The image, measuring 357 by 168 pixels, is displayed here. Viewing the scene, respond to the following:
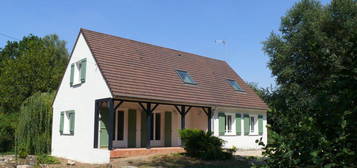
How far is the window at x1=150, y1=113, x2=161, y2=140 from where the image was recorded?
20.5m

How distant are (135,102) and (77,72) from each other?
4702 millimetres

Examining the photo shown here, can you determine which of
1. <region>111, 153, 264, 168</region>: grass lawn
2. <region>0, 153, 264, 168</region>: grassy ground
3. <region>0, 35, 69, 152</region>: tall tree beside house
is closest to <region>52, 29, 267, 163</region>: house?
<region>0, 153, 264, 168</region>: grassy ground

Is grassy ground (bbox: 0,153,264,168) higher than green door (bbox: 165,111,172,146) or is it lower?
lower

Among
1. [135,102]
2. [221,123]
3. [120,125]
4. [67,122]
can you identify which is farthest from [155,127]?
[67,122]

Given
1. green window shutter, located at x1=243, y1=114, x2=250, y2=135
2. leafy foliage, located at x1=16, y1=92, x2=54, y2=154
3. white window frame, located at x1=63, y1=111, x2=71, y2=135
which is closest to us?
white window frame, located at x1=63, y1=111, x2=71, y2=135

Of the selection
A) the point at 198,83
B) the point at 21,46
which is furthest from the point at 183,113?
the point at 21,46

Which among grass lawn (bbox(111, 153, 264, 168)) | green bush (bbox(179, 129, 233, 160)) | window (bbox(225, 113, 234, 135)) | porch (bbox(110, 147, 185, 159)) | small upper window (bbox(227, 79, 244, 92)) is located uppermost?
small upper window (bbox(227, 79, 244, 92))

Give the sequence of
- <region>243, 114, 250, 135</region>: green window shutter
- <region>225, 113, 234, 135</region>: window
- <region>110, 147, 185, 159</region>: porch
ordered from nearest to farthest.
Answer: <region>110, 147, 185, 159</region>: porch, <region>225, 113, 234, 135</region>: window, <region>243, 114, 250, 135</region>: green window shutter

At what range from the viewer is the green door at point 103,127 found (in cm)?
1687

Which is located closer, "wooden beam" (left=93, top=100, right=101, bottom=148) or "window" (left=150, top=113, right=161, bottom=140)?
"wooden beam" (left=93, top=100, right=101, bottom=148)

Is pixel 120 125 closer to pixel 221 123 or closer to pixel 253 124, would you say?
pixel 221 123

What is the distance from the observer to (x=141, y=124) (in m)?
19.8

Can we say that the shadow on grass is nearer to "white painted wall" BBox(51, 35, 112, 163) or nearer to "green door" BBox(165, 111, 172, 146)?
"white painted wall" BBox(51, 35, 112, 163)

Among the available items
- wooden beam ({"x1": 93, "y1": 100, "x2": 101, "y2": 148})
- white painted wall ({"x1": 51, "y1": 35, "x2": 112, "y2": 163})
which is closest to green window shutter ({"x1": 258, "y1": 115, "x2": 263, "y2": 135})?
wooden beam ({"x1": 93, "y1": 100, "x2": 101, "y2": 148})
